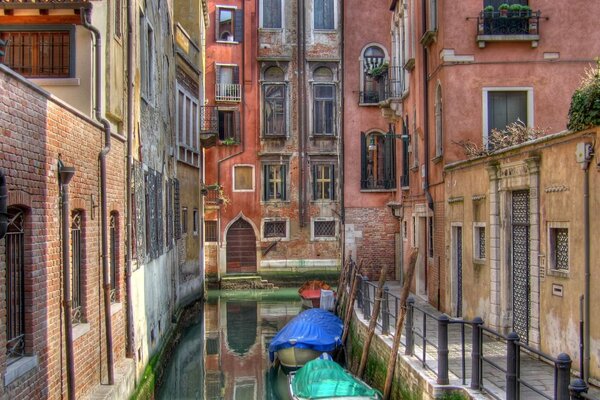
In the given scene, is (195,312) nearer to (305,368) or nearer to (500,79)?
(305,368)

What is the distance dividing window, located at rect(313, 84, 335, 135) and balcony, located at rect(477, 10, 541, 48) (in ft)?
57.2

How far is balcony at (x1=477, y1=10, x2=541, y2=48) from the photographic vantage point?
14.2 metres

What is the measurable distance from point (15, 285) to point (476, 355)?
4823mm

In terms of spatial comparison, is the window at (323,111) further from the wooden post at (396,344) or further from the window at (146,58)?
the wooden post at (396,344)

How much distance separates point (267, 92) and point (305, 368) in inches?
802

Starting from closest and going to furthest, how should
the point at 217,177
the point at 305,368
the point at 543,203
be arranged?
the point at 543,203 < the point at 305,368 < the point at 217,177

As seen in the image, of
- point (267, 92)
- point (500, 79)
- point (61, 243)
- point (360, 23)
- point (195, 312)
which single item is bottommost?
point (195, 312)

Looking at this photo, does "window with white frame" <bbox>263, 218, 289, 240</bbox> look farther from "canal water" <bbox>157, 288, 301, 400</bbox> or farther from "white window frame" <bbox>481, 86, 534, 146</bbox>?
"white window frame" <bbox>481, 86, 534, 146</bbox>

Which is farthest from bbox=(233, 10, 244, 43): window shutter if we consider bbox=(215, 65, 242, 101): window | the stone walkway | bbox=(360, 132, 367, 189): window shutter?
the stone walkway

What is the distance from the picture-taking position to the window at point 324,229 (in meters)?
31.7

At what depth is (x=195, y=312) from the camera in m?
23.8

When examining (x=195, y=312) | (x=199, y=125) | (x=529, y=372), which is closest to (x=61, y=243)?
(x=529, y=372)

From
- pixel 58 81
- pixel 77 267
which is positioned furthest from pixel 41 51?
pixel 77 267

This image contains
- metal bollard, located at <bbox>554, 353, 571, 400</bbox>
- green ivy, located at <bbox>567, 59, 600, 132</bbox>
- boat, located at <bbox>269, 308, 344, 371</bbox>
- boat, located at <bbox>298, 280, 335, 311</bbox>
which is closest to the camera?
metal bollard, located at <bbox>554, 353, 571, 400</bbox>
